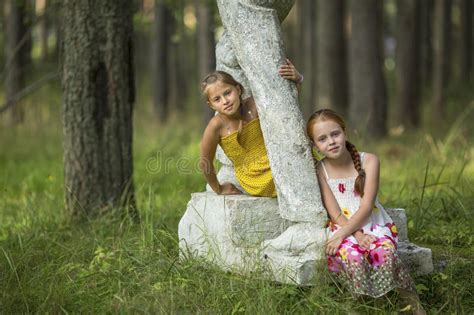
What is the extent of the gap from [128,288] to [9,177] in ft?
15.3

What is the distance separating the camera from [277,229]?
14.4 ft

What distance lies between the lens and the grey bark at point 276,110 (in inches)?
162

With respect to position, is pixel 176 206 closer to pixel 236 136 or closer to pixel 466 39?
pixel 236 136

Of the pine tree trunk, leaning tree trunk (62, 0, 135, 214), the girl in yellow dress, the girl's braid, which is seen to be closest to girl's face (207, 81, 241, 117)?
the girl in yellow dress

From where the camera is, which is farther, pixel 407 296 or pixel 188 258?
pixel 188 258

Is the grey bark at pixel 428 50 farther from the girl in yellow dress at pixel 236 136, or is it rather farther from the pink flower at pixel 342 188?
the pink flower at pixel 342 188

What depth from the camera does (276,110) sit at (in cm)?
416

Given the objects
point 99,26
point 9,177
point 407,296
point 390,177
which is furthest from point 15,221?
point 390,177

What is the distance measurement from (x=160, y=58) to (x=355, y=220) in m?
13.4

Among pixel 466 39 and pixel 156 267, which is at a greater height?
pixel 466 39

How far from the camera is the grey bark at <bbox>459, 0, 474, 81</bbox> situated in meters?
19.1

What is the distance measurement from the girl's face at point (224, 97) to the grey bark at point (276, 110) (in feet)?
0.47

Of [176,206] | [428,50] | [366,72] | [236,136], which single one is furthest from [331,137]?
[428,50]

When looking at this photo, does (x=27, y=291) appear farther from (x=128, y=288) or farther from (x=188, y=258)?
(x=188, y=258)
